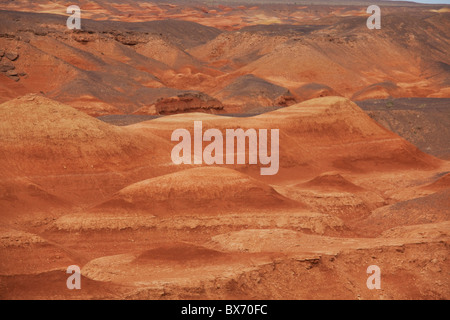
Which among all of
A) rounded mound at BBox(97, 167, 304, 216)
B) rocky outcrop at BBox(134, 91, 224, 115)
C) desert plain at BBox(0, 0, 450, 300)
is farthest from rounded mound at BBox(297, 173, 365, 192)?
rocky outcrop at BBox(134, 91, 224, 115)

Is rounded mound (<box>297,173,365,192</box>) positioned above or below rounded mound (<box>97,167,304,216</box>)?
above

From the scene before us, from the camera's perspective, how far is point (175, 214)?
27891 millimetres

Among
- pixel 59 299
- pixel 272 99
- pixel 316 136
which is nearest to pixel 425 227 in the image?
pixel 59 299

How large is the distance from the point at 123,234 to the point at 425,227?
10.4m

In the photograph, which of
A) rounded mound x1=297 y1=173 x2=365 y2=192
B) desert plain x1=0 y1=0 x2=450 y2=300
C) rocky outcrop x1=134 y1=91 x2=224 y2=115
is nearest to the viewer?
desert plain x1=0 y1=0 x2=450 y2=300

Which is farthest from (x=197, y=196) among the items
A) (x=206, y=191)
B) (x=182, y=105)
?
(x=182, y=105)

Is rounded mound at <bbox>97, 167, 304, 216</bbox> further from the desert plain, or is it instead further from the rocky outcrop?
the rocky outcrop

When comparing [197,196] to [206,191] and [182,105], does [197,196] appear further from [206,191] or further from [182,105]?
[182,105]

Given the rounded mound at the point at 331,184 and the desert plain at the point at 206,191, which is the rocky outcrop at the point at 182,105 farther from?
the rounded mound at the point at 331,184

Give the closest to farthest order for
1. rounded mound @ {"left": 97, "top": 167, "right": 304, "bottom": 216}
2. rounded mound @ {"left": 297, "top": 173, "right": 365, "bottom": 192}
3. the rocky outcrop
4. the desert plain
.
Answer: the desert plain → rounded mound @ {"left": 97, "top": 167, "right": 304, "bottom": 216} → rounded mound @ {"left": 297, "top": 173, "right": 365, "bottom": 192} → the rocky outcrop

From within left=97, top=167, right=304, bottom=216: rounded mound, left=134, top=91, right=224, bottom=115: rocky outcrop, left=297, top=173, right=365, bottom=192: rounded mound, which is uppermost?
left=134, top=91, right=224, bottom=115: rocky outcrop
